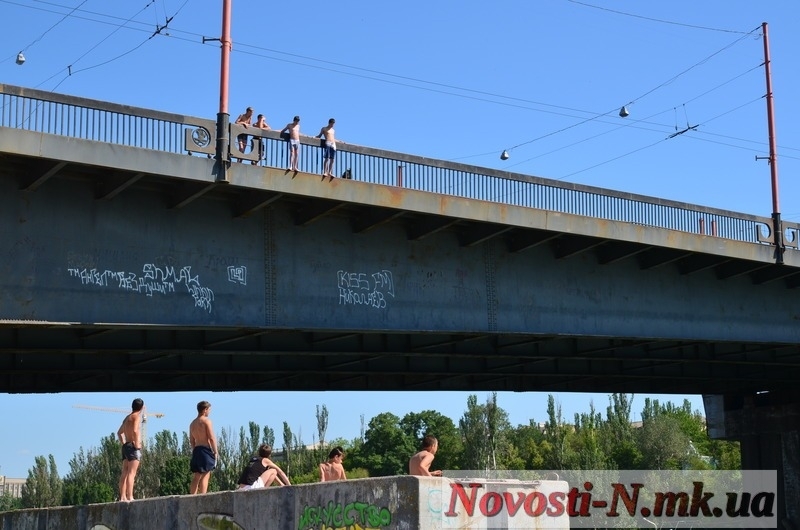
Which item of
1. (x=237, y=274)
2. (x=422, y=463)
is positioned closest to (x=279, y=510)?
(x=422, y=463)

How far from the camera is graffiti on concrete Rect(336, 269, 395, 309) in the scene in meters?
21.3

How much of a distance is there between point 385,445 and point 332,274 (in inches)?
3653

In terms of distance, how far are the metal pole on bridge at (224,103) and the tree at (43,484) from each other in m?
93.9

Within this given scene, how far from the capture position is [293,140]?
65.5 ft

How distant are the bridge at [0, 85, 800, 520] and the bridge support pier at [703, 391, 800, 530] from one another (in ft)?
25.3

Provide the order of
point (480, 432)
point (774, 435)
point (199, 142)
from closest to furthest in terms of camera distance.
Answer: point (199, 142) → point (774, 435) → point (480, 432)

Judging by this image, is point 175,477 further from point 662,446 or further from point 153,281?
point 153,281

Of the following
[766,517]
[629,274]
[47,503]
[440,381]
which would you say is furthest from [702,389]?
[47,503]

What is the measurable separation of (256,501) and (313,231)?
829 centimetres

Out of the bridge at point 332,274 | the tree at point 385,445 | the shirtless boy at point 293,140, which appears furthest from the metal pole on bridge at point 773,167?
the tree at point 385,445

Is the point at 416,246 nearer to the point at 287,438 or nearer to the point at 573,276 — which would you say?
the point at 573,276

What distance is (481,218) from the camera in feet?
71.8

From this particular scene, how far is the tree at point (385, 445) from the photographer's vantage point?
360 feet

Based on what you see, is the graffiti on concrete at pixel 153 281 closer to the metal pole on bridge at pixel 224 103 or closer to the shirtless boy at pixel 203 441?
the metal pole on bridge at pixel 224 103
